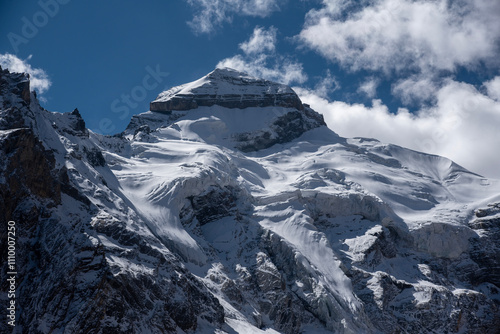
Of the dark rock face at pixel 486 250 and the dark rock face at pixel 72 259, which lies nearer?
the dark rock face at pixel 72 259

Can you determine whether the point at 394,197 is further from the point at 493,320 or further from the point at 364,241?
the point at 493,320

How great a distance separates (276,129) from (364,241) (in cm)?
7169

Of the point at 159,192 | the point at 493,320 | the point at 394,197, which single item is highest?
the point at 394,197

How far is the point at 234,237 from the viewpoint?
121 meters

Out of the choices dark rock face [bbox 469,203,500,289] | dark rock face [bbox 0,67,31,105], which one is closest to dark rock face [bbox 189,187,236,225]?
dark rock face [bbox 0,67,31,105]

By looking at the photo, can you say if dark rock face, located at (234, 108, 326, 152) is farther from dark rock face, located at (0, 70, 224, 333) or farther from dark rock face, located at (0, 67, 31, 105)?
dark rock face, located at (0, 67, 31, 105)

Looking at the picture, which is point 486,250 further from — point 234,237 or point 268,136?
point 268,136

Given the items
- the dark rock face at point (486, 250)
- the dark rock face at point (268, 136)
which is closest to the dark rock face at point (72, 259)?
the dark rock face at point (486, 250)

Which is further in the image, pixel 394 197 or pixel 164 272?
pixel 394 197

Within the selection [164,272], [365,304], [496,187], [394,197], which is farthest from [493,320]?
[164,272]

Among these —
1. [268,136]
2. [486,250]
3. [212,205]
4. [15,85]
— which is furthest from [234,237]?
[268,136]

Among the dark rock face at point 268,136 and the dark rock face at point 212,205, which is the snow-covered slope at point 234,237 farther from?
the dark rock face at point 268,136

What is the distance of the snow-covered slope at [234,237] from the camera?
8481 cm

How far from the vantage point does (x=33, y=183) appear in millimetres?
89312
